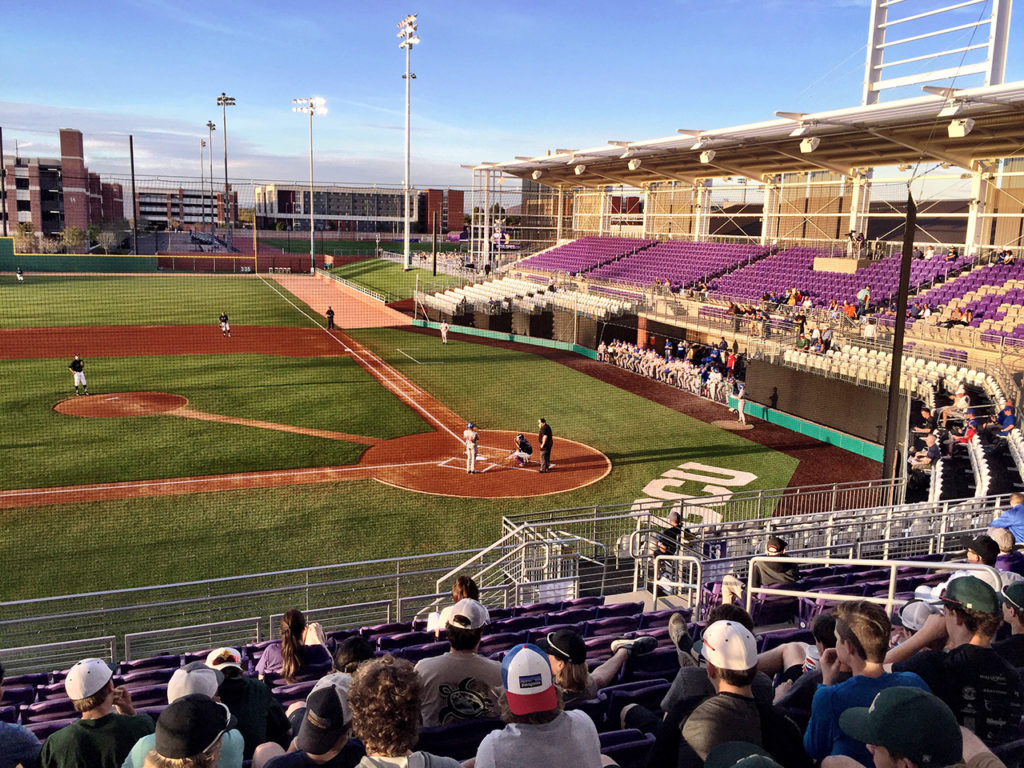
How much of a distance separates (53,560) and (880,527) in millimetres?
12486

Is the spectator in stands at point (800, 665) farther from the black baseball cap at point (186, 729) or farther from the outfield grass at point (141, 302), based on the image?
the outfield grass at point (141, 302)

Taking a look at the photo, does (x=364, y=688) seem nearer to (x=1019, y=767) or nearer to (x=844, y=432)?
(x=1019, y=767)

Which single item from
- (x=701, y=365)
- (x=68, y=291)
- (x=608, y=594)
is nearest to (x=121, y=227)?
(x=68, y=291)

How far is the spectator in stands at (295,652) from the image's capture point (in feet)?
18.8

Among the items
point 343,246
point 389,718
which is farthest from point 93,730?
point 343,246

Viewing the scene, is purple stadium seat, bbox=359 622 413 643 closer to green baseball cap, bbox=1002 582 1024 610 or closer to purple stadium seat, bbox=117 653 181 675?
purple stadium seat, bbox=117 653 181 675

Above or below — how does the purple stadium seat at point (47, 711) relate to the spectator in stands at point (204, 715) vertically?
below

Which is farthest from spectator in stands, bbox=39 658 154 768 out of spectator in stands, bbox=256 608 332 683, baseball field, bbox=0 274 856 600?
baseball field, bbox=0 274 856 600

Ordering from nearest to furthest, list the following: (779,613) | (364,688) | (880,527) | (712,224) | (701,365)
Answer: (364,688), (779,613), (880,527), (701,365), (712,224)

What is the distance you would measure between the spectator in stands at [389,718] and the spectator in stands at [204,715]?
0.55m

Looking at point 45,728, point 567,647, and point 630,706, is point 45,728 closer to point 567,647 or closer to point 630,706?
point 567,647

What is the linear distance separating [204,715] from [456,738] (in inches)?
66.5

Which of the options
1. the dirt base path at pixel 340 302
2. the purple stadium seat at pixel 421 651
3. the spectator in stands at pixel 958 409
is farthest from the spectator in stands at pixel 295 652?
the dirt base path at pixel 340 302

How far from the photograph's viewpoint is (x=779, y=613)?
25.3 feet
